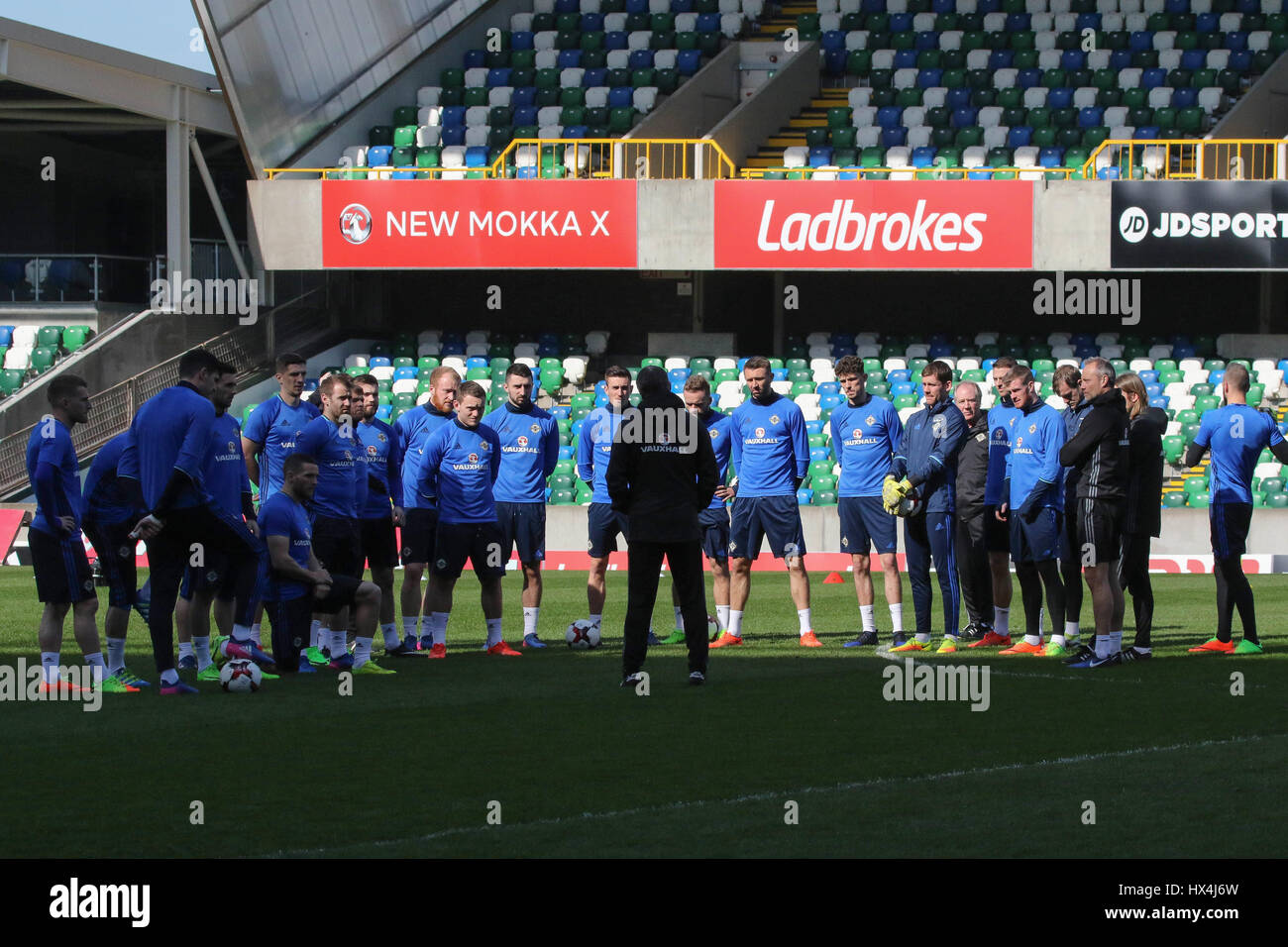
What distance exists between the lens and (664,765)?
7898 mm

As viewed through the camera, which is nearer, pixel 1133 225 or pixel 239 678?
pixel 239 678

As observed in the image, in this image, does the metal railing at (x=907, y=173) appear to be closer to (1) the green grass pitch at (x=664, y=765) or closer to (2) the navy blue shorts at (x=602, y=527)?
(2) the navy blue shorts at (x=602, y=527)

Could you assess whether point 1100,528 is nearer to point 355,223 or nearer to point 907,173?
point 907,173

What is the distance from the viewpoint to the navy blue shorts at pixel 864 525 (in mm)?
13602

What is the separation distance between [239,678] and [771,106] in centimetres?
2418

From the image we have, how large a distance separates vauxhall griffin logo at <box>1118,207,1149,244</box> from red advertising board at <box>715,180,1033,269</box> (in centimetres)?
146

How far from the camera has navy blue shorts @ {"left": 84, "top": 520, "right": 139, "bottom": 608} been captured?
10977 mm

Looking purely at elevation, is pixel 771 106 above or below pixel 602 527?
above

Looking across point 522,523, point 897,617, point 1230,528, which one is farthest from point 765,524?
point 1230,528

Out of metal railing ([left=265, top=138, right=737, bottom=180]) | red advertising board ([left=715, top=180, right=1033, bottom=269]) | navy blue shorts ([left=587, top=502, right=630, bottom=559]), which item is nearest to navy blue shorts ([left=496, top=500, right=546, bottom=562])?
navy blue shorts ([left=587, top=502, right=630, bottom=559])

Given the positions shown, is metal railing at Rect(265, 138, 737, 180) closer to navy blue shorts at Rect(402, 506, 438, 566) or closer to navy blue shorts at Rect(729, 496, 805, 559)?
navy blue shorts at Rect(729, 496, 805, 559)

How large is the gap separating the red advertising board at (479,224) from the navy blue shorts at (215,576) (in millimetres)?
17941
